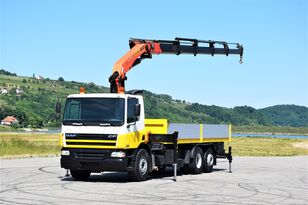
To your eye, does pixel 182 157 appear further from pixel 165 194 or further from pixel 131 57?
pixel 165 194

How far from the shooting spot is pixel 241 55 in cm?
2958

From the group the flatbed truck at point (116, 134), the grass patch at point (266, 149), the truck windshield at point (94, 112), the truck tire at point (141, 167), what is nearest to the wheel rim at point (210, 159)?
the flatbed truck at point (116, 134)

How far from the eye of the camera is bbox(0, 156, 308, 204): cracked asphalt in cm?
1438

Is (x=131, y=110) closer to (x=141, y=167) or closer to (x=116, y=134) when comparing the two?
(x=116, y=134)

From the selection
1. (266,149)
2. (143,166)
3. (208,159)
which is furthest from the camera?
(266,149)

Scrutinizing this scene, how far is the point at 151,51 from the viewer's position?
23.5m

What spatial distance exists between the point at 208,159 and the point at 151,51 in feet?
16.2

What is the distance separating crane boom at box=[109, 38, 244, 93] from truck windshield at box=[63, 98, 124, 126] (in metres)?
1.18

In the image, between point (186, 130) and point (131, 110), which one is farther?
point (186, 130)

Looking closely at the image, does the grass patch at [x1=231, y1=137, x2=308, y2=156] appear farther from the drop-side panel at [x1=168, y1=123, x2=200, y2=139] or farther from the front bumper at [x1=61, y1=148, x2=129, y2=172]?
the front bumper at [x1=61, y1=148, x2=129, y2=172]

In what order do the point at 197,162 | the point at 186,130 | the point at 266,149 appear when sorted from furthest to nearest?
the point at 266,149 → the point at 197,162 → the point at 186,130

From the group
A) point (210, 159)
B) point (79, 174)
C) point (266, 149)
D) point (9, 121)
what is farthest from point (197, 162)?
point (9, 121)

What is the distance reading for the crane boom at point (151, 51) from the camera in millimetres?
20500

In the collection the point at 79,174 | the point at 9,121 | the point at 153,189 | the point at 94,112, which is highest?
the point at 9,121
